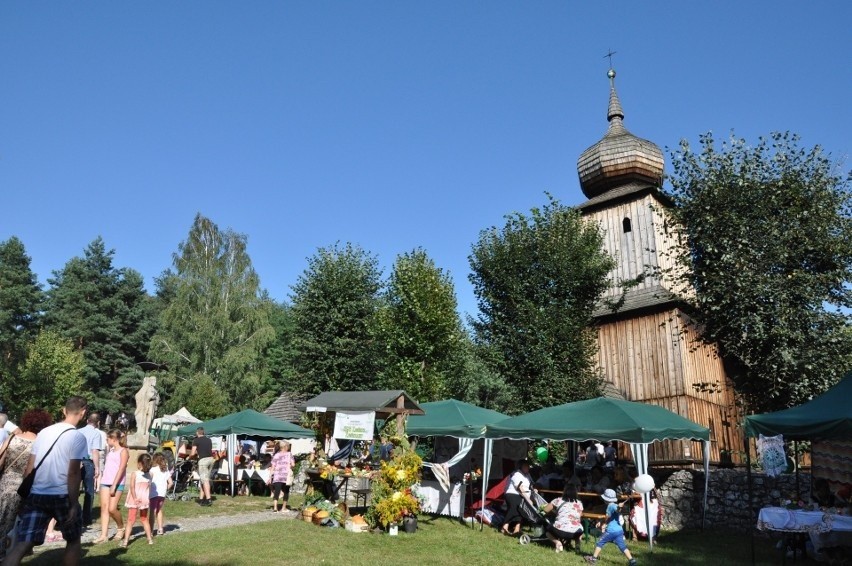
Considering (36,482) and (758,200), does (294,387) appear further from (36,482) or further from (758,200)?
(36,482)

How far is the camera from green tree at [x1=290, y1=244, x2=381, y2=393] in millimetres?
26797

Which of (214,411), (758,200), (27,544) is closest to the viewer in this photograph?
(27,544)

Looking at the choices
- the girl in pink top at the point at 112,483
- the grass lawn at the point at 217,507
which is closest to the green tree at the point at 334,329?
the grass lawn at the point at 217,507

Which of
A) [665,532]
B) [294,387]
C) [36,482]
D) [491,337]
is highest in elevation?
[491,337]

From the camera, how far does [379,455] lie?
41.8 ft

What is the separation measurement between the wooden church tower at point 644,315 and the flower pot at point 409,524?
14477 mm

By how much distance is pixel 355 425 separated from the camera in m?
12.8

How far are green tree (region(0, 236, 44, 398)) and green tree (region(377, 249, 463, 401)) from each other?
28888 millimetres

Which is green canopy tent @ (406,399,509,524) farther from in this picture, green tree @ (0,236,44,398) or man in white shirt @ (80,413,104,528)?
green tree @ (0,236,44,398)

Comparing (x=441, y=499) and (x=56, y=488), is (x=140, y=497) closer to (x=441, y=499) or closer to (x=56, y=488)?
(x=56, y=488)

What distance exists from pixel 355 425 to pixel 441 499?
127 inches

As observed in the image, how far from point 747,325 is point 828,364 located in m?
2.08

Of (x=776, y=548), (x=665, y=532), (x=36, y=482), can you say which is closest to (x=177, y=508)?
(x=36, y=482)

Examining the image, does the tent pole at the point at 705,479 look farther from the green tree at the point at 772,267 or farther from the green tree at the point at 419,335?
the green tree at the point at 419,335
